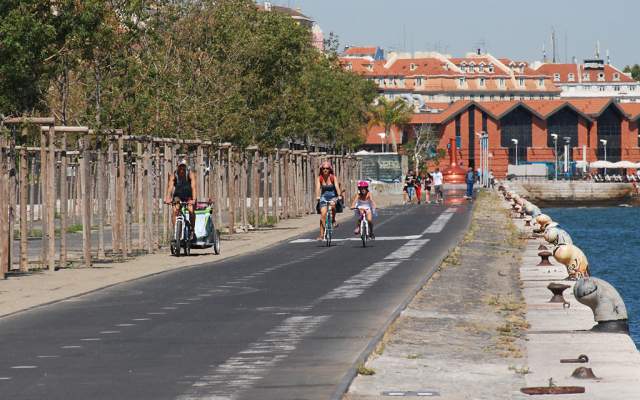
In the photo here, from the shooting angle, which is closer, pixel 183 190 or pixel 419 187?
pixel 183 190

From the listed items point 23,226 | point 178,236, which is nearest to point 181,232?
point 178,236

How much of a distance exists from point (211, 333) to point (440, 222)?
42.8 meters

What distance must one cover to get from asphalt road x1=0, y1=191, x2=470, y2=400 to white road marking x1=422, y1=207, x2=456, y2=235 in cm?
1999

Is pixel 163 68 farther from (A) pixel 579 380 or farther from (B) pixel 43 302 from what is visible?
(A) pixel 579 380

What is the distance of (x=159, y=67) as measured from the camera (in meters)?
46.2

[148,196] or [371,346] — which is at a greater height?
[148,196]

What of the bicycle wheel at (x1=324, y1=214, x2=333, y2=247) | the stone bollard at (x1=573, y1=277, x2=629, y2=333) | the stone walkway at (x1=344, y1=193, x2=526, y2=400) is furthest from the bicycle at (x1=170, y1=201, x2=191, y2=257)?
the stone bollard at (x1=573, y1=277, x2=629, y2=333)

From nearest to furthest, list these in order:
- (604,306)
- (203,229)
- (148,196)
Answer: (604,306) → (203,229) → (148,196)

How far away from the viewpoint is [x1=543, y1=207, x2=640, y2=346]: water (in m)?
40.2

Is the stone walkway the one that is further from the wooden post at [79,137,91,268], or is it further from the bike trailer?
the bike trailer

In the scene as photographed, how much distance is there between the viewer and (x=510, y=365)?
1449 cm

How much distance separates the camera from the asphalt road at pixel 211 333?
1341 cm

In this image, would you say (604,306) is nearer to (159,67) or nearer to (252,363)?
(252,363)

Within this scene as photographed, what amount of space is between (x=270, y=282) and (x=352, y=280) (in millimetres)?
1392
